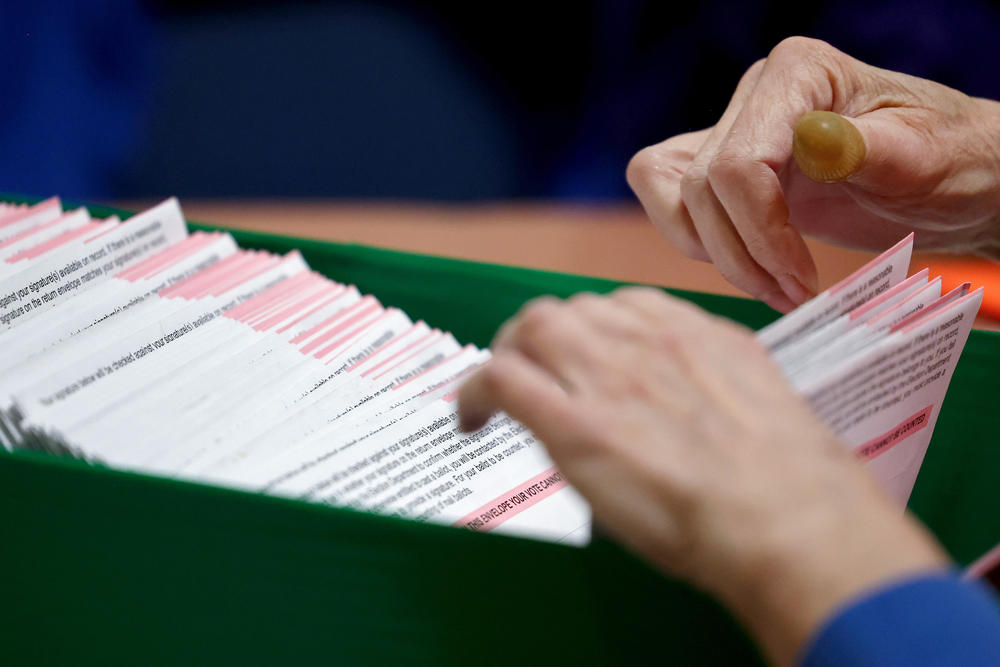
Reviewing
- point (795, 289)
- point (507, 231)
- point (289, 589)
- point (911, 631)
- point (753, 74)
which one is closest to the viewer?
point (911, 631)

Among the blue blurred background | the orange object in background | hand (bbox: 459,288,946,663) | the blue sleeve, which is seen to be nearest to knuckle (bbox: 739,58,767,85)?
hand (bbox: 459,288,946,663)

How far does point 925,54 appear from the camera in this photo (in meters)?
1.87

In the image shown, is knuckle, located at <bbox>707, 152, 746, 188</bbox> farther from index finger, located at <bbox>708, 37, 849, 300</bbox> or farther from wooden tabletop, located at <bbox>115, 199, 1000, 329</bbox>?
wooden tabletop, located at <bbox>115, 199, 1000, 329</bbox>

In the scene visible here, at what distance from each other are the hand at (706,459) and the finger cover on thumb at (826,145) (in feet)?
0.87

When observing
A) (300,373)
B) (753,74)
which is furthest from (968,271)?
(300,373)

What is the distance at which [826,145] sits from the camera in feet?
2.24

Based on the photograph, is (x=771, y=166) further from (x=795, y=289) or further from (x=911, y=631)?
(x=911, y=631)

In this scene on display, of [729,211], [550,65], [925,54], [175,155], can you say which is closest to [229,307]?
[729,211]

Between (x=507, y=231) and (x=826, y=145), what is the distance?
4.80 ft

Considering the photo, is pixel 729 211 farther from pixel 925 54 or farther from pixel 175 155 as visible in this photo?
pixel 175 155

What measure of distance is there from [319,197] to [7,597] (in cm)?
207

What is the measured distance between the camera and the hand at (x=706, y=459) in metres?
0.39

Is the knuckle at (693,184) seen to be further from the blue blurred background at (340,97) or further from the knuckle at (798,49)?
the blue blurred background at (340,97)

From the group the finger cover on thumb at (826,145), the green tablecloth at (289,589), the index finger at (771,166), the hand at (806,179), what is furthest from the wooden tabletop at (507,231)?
the green tablecloth at (289,589)
